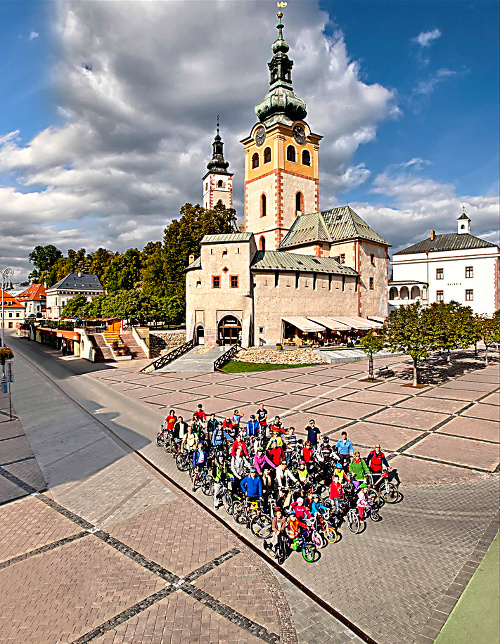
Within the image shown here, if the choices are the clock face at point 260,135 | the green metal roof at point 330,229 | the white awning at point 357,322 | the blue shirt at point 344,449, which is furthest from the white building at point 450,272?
the blue shirt at point 344,449

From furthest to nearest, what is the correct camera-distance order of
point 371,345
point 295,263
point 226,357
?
point 295,263, point 226,357, point 371,345

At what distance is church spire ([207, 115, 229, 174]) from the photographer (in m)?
87.9

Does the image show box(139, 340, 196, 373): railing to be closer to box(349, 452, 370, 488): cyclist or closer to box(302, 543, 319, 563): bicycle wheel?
box(349, 452, 370, 488): cyclist

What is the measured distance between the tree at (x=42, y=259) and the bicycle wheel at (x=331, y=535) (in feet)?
414

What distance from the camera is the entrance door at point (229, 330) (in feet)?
135

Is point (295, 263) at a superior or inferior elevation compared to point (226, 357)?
superior

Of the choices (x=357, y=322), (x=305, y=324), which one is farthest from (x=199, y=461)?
(x=357, y=322)

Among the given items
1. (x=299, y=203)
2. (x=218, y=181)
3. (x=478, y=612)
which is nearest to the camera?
(x=478, y=612)

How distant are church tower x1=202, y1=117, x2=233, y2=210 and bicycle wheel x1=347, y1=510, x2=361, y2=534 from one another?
3267 inches

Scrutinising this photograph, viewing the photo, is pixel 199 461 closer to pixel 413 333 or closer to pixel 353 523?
pixel 353 523

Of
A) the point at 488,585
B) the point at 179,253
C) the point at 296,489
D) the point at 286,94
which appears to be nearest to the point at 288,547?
the point at 296,489

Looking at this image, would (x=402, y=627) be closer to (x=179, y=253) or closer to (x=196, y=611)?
(x=196, y=611)

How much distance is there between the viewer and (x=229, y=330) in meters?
41.1

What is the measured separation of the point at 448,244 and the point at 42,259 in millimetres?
107472
